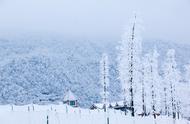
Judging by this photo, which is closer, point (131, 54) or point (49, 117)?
point (49, 117)

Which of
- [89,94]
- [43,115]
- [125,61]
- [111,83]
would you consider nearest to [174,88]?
[125,61]

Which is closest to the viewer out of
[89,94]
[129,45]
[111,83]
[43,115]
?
[43,115]

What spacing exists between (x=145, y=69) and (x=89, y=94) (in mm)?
107010

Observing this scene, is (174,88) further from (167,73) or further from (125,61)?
(125,61)

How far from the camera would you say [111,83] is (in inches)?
7844

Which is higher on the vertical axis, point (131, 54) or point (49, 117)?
point (131, 54)

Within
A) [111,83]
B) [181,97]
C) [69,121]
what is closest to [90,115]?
[69,121]

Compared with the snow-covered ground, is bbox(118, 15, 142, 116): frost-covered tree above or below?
above

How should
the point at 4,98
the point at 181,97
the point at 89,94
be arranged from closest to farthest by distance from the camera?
the point at 181,97 → the point at 4,98 → the point at 89,94

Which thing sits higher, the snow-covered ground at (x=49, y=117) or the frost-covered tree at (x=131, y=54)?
the frost-covered tree at (x=131, y=54)

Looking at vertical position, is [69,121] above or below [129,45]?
below

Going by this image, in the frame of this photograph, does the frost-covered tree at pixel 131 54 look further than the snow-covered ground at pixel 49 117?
Yes

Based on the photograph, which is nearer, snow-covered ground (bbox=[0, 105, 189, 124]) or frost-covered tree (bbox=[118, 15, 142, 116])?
snow-covered ground (bbox=[0, 105, 189, 124])

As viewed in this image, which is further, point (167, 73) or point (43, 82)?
point (43, 82)
